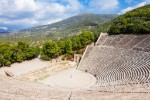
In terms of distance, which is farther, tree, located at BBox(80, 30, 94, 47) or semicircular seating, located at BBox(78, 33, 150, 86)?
tree, located at BBox(80, 30, 94, 47)

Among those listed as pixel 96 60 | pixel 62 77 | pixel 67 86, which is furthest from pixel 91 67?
pixel 67 86

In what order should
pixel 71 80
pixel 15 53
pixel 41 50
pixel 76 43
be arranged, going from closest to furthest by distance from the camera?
pixel 71 80 < pixel 15 53 < pixel 41 50 < pixel 76 43

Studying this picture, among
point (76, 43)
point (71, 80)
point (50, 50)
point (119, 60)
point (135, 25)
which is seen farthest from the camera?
point (76, 43)

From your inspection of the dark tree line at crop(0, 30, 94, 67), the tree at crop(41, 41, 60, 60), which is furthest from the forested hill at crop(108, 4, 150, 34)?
the tree at crop(41, 41, 60, 60)

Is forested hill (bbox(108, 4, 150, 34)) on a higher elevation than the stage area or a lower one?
higher

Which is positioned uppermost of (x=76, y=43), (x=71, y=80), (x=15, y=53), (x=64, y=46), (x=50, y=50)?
(x=76, y=43)

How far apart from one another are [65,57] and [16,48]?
11.0 meters

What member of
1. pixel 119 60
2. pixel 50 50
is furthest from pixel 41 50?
pixel 119 60

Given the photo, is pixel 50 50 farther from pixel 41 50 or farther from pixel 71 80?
pixel 71 80

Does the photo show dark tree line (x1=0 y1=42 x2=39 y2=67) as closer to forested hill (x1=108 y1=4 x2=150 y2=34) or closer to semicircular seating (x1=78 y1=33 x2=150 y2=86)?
semicircular seating (x1=78 y1=33 x2=150 y2=86)

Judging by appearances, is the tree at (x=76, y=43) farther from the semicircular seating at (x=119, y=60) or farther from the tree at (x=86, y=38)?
the semicircular seating at (x=119, y=60)

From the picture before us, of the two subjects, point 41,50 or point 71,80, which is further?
point 41,50

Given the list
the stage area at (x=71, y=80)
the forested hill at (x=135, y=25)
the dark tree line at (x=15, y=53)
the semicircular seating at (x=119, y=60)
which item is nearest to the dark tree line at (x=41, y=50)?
the dark tree line at (x=15, y=53)

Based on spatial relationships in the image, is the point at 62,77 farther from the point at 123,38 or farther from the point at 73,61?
the point at 123,38
